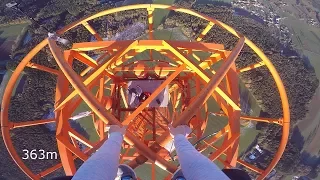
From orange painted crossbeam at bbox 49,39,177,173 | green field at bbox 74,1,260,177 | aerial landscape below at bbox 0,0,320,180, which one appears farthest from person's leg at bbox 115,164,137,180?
green field at bbox 74,1,260,177

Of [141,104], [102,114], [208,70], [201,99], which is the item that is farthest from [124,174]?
[208,70]

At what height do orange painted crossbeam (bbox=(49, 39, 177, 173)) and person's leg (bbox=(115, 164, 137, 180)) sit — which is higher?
orange painted crossbeam (bbox=(49, 39, 177, 173))

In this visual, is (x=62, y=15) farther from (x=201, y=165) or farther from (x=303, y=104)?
(x=201, y=165)

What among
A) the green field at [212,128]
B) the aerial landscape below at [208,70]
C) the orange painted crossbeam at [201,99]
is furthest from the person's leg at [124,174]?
the green field at [212,128]

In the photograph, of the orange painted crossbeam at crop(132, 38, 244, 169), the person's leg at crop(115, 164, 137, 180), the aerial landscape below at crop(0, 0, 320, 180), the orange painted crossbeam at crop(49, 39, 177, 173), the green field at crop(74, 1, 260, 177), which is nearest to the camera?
the person's leg at crop(115, 164, 137, 180)

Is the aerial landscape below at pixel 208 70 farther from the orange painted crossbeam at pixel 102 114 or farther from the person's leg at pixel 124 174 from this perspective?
the person's leg at pixel 124 174

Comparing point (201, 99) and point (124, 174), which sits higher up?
point (201, 99)

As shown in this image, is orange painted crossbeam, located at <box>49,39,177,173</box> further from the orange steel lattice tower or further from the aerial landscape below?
the aerial landscape below

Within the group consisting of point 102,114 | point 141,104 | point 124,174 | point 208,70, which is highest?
point 208,70

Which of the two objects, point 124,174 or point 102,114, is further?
point 102,114

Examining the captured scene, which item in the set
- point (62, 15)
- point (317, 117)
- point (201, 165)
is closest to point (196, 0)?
point (62, 15)

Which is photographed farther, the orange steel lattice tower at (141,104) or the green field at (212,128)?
the green field at (212,128)

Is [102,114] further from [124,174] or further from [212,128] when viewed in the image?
[212,128]
